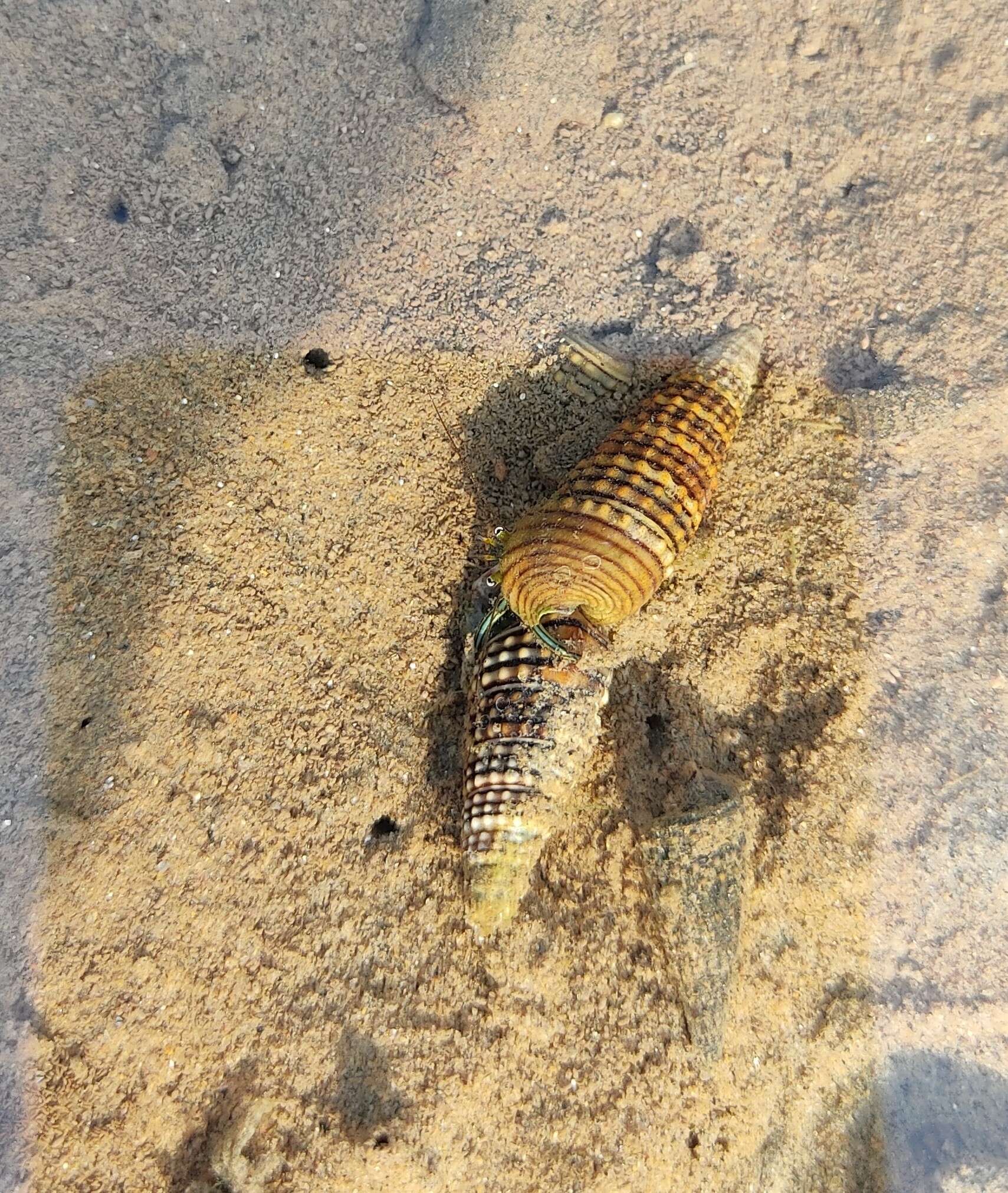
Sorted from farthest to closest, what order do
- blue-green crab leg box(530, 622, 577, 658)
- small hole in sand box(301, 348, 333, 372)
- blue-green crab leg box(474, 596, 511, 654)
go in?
small hole in sand box(301, 348, 333, 372) < blue-green crab leg box(474, 596, 511, 654) < blue-green crab leg box(530, 622, 577, 658)

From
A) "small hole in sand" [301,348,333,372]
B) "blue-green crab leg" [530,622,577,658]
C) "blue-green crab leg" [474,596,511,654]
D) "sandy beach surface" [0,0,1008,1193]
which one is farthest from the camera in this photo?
"small hole in sand" [301,348,333,372]

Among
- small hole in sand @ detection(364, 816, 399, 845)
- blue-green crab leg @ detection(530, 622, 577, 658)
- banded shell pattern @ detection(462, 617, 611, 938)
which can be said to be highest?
blue-green crab leg @ detection(530, 622, 577, 658)

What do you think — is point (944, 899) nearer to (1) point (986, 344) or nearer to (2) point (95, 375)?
(1) point (986, 344)

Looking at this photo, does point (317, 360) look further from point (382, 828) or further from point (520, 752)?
point (382, 828)

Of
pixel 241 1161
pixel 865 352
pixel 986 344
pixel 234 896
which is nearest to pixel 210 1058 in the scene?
pixel 241 1161

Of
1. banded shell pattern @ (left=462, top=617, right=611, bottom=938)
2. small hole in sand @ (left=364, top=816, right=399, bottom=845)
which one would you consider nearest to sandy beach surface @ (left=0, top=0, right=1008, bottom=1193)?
small hole in sand @ (left=364, top=816, right=399, bottom=845)

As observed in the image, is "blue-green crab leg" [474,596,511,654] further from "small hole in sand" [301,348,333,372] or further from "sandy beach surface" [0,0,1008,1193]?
"small hole in sand" [301,348,333,372]
